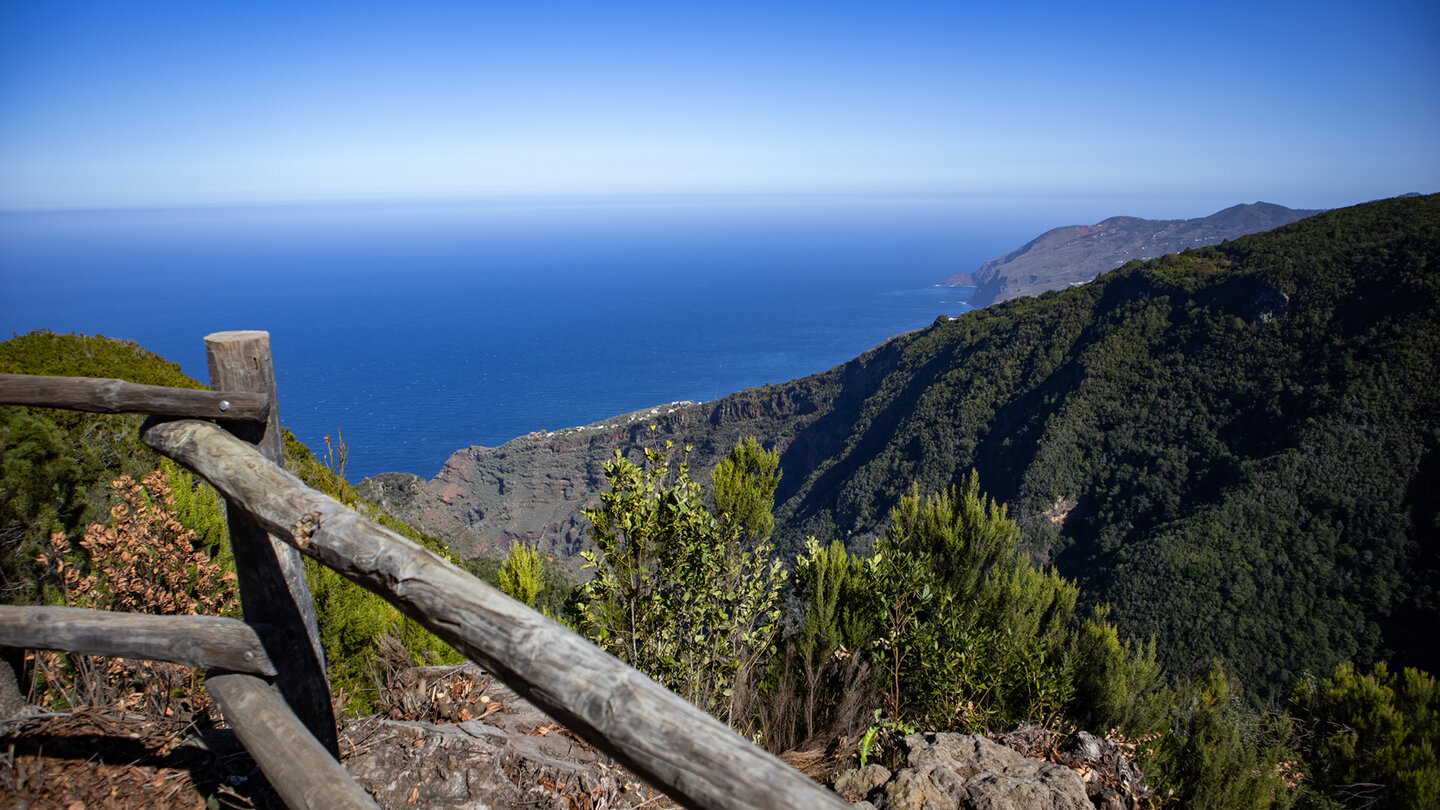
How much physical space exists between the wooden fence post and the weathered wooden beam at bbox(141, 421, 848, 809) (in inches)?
7.4

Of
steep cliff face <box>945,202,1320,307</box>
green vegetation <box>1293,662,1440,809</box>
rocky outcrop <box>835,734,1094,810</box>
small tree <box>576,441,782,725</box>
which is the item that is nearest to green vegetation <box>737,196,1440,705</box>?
green vegetation <box>1293,662,1440,809</box>

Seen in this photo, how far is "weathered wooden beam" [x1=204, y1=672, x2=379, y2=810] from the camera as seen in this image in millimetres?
1504

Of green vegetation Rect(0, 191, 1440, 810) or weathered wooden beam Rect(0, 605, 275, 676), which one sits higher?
weathered wooden beam Rect(0, 605, 275, 676)

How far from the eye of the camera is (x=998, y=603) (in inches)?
238

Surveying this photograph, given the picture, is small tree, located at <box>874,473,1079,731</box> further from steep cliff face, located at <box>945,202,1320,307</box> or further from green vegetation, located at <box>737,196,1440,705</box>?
steep cliff face, located at <box>945,202,1320,307</box>

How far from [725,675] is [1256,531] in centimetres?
2961

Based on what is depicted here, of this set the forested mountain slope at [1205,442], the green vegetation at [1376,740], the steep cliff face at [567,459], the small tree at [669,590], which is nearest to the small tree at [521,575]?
the small tree at [669,590]

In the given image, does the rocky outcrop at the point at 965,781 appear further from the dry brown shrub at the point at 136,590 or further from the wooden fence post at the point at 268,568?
the dry brown shrub at the point at 136,590

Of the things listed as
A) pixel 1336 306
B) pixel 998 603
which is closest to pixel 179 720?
pixel 998 603

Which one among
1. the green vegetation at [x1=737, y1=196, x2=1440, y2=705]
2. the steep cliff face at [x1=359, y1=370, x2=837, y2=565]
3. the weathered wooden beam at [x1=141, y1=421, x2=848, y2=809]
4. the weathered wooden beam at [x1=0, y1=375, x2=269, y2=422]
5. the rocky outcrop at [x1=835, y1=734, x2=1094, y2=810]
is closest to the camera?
the weathered wooden beam at [x1=141, y1=421, x2=848, y2=809]

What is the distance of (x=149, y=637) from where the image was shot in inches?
67.8

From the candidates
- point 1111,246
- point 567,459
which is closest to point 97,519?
point 567,459

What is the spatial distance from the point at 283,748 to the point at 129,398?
97cm

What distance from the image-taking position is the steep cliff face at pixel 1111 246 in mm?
128625
